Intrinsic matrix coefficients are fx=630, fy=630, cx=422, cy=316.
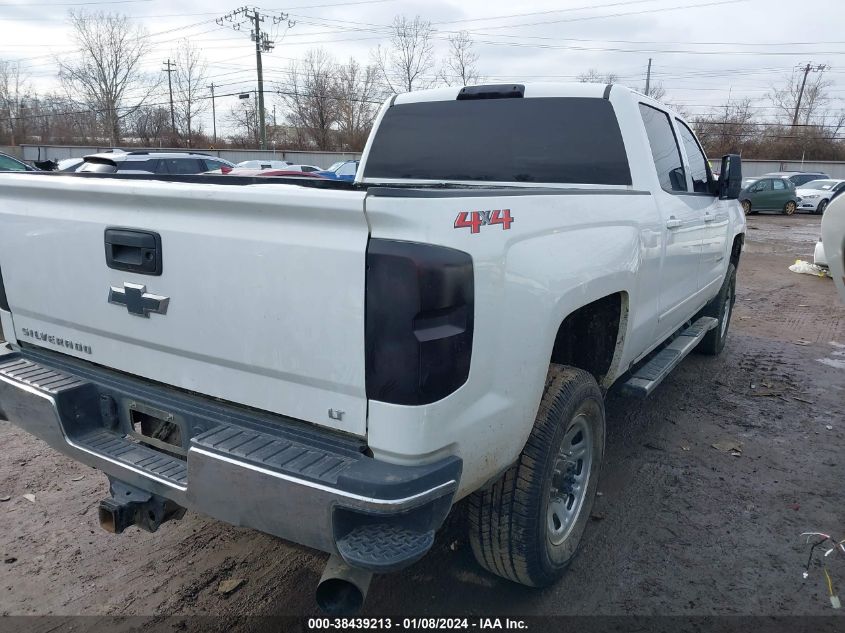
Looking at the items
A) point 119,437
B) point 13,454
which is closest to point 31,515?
point 13,454

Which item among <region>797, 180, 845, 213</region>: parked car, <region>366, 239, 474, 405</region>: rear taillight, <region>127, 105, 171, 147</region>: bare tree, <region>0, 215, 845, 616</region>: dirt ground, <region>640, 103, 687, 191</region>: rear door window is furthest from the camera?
<region>127, 105, 171, 147</region>: bare tree

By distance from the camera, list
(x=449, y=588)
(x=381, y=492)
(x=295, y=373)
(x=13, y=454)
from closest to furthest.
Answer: (x=381, y=492)
(x=295, y=373)
(x=449, y=588)
(x=13, y=454)

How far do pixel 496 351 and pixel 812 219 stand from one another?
27.8 meters

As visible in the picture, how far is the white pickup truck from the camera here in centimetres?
187

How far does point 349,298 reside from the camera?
1885mm

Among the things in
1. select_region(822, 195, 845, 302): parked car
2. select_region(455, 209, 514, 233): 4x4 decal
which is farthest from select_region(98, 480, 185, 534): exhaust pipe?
select_region(822, 195, 845, 302): parked car

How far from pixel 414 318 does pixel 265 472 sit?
0.66 m

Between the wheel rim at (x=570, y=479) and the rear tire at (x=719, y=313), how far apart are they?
12.3 feet

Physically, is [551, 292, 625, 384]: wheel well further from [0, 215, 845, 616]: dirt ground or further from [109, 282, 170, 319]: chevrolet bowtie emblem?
[109, 282, 170, 319]: chevrolet bowtie emblem

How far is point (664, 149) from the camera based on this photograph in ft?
13.6

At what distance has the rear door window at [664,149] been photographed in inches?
155

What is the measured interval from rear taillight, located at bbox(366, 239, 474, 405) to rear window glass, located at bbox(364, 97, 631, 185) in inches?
85.3

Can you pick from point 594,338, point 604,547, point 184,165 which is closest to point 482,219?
point 594,338

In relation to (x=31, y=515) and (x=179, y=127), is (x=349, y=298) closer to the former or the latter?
→ (x=31, y=515)
